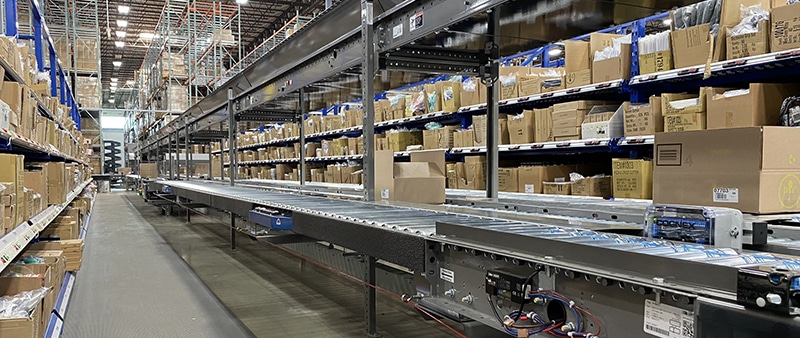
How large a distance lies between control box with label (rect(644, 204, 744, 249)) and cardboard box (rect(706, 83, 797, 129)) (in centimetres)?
249

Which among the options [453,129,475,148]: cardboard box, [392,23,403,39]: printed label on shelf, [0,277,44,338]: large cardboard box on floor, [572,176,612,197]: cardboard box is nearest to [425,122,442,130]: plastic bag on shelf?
[453,129,475,148]: cardboard box

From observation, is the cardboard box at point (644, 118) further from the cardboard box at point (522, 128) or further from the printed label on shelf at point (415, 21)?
the printed label on shelf at point (415, 21)

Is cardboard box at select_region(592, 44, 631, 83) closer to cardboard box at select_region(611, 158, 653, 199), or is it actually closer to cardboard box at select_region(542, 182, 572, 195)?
cardboard box at select_region(611, 158, 653, 199)

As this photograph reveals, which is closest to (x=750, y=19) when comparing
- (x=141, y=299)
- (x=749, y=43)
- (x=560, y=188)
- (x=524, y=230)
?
(x=749, y=43)

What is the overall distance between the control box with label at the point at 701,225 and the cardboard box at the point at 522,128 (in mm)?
3685

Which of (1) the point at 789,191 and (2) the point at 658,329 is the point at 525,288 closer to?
(2) the point at 658,329

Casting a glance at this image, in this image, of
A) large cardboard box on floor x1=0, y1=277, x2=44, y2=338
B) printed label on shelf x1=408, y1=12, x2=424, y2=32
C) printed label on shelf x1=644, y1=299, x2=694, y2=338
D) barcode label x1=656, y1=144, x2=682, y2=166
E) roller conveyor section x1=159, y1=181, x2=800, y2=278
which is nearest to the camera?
printed label on shelf x1=644, y1=299, x2=694, y2=338

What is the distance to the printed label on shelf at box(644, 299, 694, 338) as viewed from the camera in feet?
2.57

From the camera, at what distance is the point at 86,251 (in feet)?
20.7

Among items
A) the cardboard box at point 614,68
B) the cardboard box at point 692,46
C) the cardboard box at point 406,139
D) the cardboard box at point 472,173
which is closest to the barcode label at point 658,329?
the cardboard box at point 692,46

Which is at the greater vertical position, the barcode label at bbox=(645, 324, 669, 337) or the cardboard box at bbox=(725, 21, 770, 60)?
the cardboard box at bbox=(725, 21, 770, 60)

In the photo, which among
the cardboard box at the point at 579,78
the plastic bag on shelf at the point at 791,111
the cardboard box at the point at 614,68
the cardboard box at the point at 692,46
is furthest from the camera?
the cardboard box at the point at 579,78

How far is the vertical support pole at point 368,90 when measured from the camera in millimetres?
2549

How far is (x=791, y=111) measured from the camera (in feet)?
10.0
